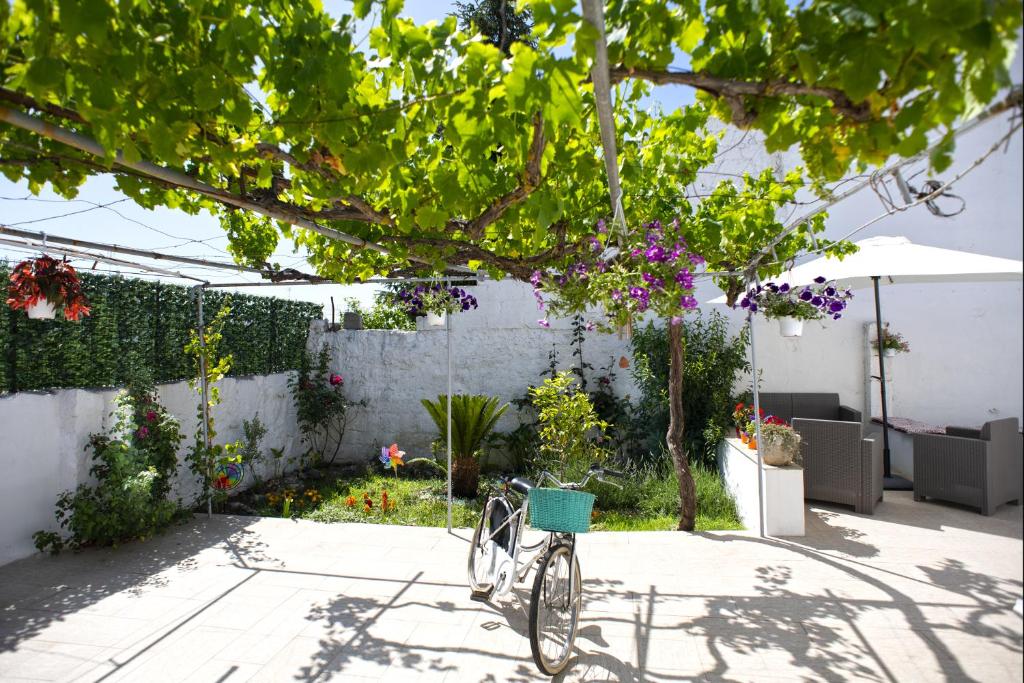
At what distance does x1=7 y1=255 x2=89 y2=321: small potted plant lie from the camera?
145 inches

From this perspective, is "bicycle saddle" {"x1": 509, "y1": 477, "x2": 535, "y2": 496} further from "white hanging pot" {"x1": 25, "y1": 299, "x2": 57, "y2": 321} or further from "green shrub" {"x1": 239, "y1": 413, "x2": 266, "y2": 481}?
"green shrub" {"x1": 239, "y1": 413, "x2": 266, "y2": 481}

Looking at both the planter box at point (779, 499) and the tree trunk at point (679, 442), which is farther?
the tree trunk at point (679, 442)

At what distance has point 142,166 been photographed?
81.1 inches

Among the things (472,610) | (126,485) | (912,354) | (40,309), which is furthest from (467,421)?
(912,354)

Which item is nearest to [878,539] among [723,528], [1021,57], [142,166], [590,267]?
[723,528]

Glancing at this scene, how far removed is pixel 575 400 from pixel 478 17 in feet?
20.3

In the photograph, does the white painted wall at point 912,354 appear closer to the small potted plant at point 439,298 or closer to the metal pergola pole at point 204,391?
the small potted plant at point 439,298

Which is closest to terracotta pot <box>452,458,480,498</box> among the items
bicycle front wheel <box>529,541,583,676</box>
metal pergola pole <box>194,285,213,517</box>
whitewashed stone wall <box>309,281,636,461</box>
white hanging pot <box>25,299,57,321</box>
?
whitewashed stone wall <box>309,281,636,461</box>

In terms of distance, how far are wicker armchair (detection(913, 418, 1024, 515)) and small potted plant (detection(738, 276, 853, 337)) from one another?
5.22 feet

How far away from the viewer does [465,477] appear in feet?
20.0

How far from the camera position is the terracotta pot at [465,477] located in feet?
19.9

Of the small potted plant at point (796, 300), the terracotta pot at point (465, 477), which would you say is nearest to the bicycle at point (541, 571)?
the small potted plant at point (796, 300)

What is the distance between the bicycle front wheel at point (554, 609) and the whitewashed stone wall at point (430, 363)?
424 cm

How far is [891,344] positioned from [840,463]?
2.44 metres
